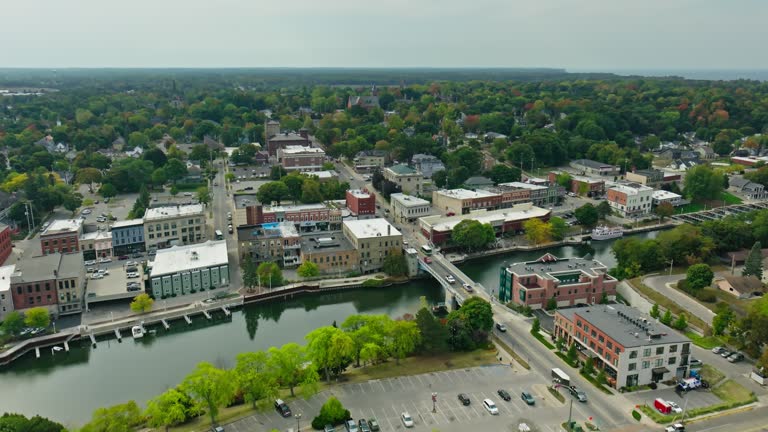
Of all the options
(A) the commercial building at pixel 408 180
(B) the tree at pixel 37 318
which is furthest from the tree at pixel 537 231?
(B) the tree at pixel 37 318

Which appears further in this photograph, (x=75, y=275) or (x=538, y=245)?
(x=538, y=245)

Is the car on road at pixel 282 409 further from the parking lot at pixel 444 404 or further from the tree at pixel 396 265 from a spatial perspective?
the tree at pixel 396 265

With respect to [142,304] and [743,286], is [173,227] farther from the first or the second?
[743,286]

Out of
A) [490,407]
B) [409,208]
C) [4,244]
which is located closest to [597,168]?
[409,208]

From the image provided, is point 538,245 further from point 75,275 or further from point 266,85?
point 266,85

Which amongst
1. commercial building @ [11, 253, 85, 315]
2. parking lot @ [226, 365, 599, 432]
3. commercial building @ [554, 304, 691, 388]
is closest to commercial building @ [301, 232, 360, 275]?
commercial building @ [11, 253, 85, 315]

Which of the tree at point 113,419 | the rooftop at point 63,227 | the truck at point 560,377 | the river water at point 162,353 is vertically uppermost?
the rooftop at point 63,227

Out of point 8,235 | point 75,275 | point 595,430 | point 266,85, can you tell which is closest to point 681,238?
point 595,430
